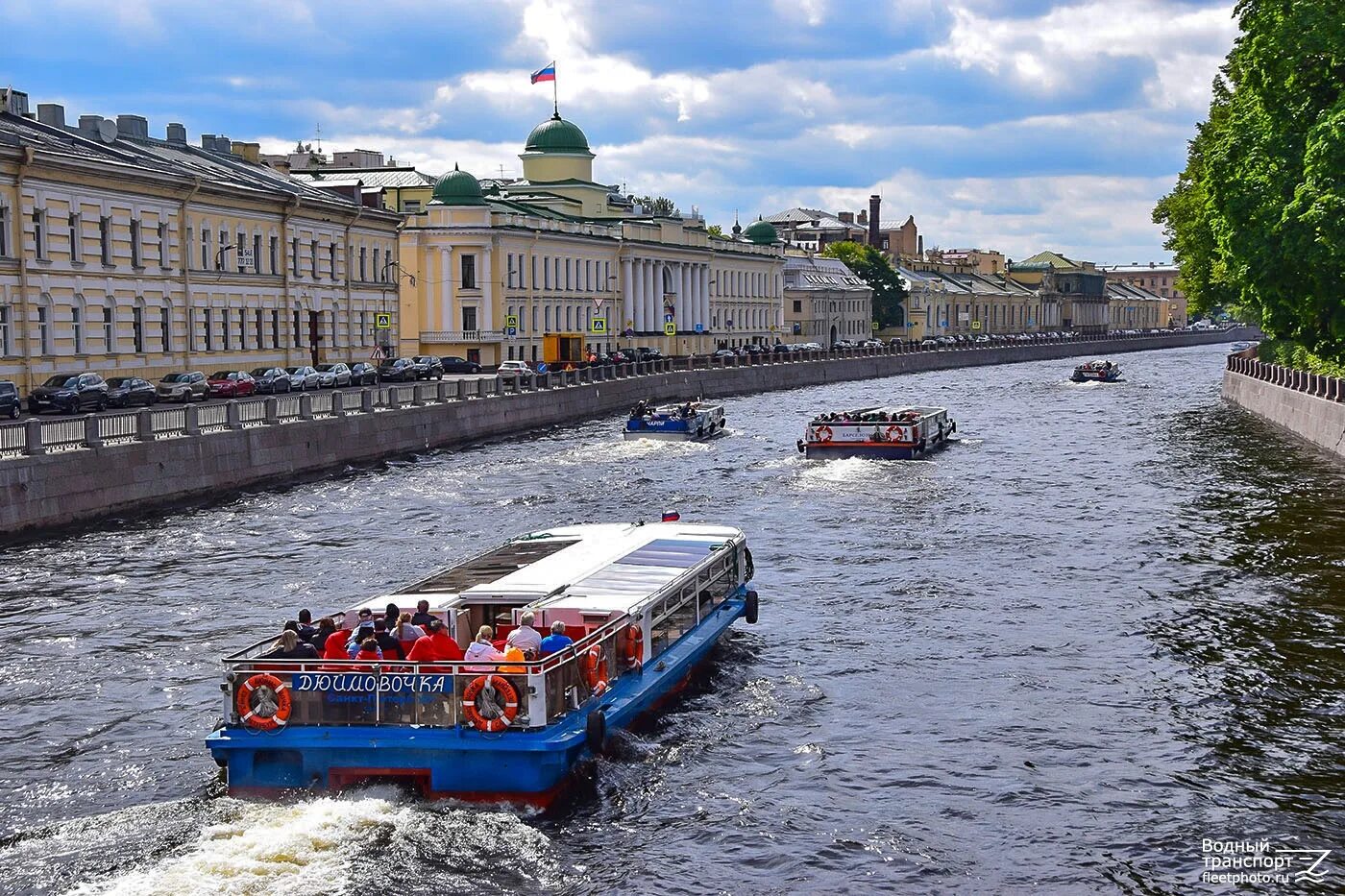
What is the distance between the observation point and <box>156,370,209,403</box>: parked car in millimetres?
53875

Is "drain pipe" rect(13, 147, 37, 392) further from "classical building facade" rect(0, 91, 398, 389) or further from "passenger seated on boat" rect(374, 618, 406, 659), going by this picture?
"passenger seated on boat" rect(374, 618, 406, 659)

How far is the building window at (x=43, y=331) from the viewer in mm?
51594

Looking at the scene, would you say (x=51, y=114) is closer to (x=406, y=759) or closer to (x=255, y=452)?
(x=255, y=452)

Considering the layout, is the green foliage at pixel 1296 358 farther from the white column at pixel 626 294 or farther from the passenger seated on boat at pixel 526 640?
the white column at pixel 626 294

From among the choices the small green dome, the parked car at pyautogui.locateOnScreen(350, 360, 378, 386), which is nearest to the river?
the parked car at pyautogui.locateOnScreen(350, 360, 378, 386)

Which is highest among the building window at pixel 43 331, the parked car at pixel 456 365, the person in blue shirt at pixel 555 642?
the building window at pixel 43 331

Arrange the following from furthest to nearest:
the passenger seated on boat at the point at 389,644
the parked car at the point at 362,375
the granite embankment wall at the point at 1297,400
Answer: the parked car at the point at 362,375
the granite embankment wall at the point at 1297,400
the passenger seated on boat at the point at 389,644

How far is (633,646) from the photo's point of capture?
20109 mm

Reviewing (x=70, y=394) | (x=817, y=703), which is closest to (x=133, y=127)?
(x=70, y=394)

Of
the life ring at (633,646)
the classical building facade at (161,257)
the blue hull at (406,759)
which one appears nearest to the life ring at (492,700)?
the blue hull at (406,759)

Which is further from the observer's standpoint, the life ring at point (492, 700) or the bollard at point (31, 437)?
the bollard at point (31, 437)

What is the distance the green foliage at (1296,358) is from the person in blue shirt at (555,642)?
39.7 metres

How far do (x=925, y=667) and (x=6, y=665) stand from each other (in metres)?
12.4

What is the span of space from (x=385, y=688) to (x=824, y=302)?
479ft
